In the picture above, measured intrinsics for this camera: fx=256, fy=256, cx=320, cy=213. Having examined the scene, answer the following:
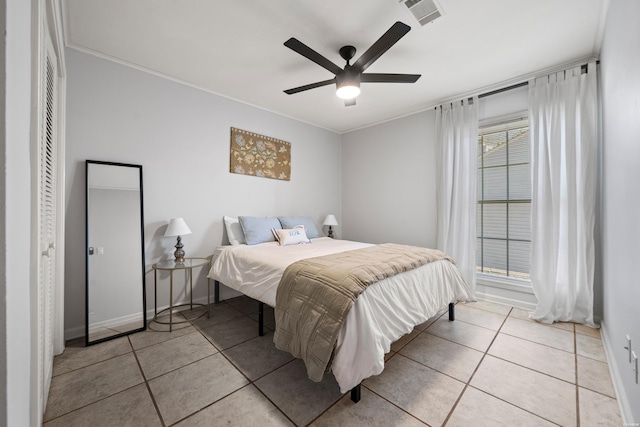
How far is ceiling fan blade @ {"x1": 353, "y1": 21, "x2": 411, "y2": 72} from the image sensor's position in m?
1.68

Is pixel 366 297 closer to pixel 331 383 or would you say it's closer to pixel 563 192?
pixel 331 383

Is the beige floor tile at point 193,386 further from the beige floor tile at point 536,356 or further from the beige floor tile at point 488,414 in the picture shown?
the beige floor tile at point 536,356

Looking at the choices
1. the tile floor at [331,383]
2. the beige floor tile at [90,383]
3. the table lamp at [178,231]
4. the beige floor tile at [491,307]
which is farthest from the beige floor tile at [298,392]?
the beige floor tile at [491,307]

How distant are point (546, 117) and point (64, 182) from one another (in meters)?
4.74

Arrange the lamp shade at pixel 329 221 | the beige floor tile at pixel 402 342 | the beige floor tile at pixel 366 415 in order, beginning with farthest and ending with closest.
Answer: the lamp shade at pixel 329 221
the beige floor tile at pixel 402 342
the beige floor tile at pixel 366 415

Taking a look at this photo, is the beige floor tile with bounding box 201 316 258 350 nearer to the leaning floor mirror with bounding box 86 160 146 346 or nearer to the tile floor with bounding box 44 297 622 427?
the tile floor with bounding box 44 297 622 427

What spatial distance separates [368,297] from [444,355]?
3.32ft

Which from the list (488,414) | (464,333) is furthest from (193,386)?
(464,333)

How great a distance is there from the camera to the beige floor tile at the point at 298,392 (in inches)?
59.1

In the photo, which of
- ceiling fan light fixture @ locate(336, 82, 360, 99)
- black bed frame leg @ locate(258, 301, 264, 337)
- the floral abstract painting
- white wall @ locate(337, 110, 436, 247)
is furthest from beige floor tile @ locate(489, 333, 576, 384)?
the floral abstract painting

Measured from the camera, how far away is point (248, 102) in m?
3.59

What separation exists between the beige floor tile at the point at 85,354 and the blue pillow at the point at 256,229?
59.9 inches

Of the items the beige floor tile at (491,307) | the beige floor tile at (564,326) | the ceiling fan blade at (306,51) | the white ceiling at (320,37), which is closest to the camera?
the ceiling fan blade at (306,51)

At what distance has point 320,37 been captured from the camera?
2242 millimetres
